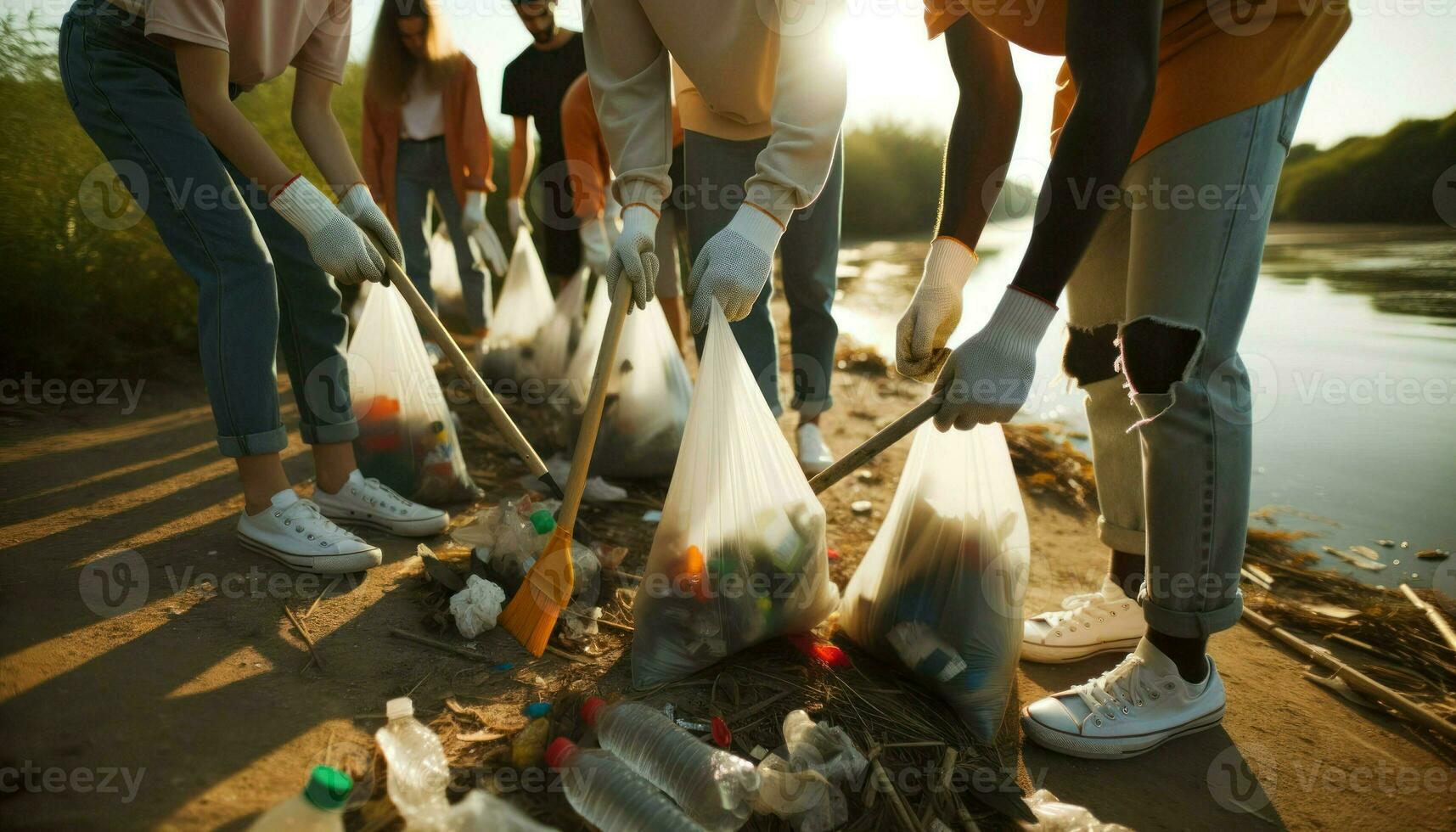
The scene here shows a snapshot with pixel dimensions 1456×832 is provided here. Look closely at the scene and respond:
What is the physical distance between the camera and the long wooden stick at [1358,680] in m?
1.52

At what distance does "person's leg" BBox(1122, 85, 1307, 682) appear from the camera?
1.20 m

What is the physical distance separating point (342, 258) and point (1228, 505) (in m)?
1.87

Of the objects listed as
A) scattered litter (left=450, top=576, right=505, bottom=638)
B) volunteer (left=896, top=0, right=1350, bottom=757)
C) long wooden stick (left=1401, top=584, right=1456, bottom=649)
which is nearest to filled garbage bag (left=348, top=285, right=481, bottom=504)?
scattered litter (left=450, top=576, right=505, bottom=638)

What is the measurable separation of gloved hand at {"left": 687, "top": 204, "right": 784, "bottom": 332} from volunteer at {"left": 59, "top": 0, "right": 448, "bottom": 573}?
0.81m

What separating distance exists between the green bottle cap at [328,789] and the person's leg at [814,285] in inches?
67.0

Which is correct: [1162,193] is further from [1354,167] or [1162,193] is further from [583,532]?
[1354,167]

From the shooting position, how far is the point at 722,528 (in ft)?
4.76

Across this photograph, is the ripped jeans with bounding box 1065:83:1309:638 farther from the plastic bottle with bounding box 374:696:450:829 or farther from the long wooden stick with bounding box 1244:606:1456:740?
the plastic bottle with bounding box 374:696:450:829

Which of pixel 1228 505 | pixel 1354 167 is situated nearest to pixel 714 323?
pixel 1228 505

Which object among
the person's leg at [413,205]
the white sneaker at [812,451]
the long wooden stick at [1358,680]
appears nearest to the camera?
the long wooden stick at [1358,680]

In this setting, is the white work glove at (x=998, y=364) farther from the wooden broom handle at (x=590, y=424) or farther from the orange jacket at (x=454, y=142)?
the orange jacket at (x=454, y=142)

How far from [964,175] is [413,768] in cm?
157

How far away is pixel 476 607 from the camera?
1.63 meters

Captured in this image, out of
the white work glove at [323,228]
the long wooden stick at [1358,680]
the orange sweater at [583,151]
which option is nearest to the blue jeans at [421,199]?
the orange sweater at [583,151]
